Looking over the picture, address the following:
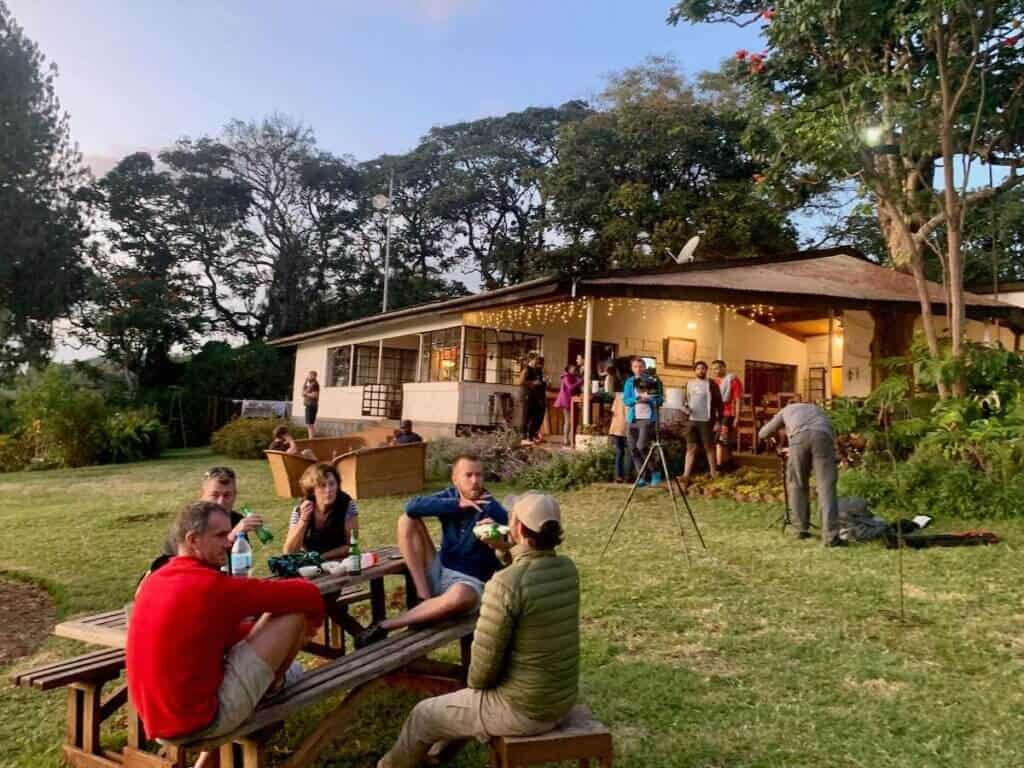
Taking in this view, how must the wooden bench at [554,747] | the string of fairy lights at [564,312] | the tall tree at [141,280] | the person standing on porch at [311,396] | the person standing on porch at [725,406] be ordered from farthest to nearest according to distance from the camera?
the tall tree at [141,280] < the person standing on porch at [311,396] < the string of fairy lights at [564,312] < the person standing on porch at [725,406] < the wooden bench at [554,747]

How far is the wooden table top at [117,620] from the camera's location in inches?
111

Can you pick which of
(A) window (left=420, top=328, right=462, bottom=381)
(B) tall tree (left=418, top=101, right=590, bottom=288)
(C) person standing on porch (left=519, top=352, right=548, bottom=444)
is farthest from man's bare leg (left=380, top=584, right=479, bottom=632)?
(B) tall tree (left=418, top=101, right=590, bottom=288)

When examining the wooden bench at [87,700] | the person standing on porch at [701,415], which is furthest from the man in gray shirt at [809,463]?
the wooden bench at [87,700]

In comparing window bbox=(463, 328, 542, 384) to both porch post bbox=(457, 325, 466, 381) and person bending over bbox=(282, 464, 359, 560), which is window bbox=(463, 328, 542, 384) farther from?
person bending over bbox=(282, 464, 359, 560)

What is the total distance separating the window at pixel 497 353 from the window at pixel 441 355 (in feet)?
1.23

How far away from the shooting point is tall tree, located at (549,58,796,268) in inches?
945

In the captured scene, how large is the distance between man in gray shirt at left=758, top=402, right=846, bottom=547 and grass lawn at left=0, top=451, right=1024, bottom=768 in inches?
11.0

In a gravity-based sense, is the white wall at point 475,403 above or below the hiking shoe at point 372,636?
above

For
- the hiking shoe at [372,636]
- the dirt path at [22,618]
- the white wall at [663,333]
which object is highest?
the white wall at [663,333]

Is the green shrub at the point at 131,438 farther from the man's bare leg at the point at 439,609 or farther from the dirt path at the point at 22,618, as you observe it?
the man's bare leg at the point at 439,609

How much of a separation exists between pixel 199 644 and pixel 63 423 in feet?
55.5

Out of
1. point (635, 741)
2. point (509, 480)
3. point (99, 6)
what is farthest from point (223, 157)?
point (635, 741)

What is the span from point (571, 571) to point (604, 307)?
1294 centimetres

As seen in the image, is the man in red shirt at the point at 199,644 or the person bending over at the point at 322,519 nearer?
the man in red shirt at the point at 199,644
